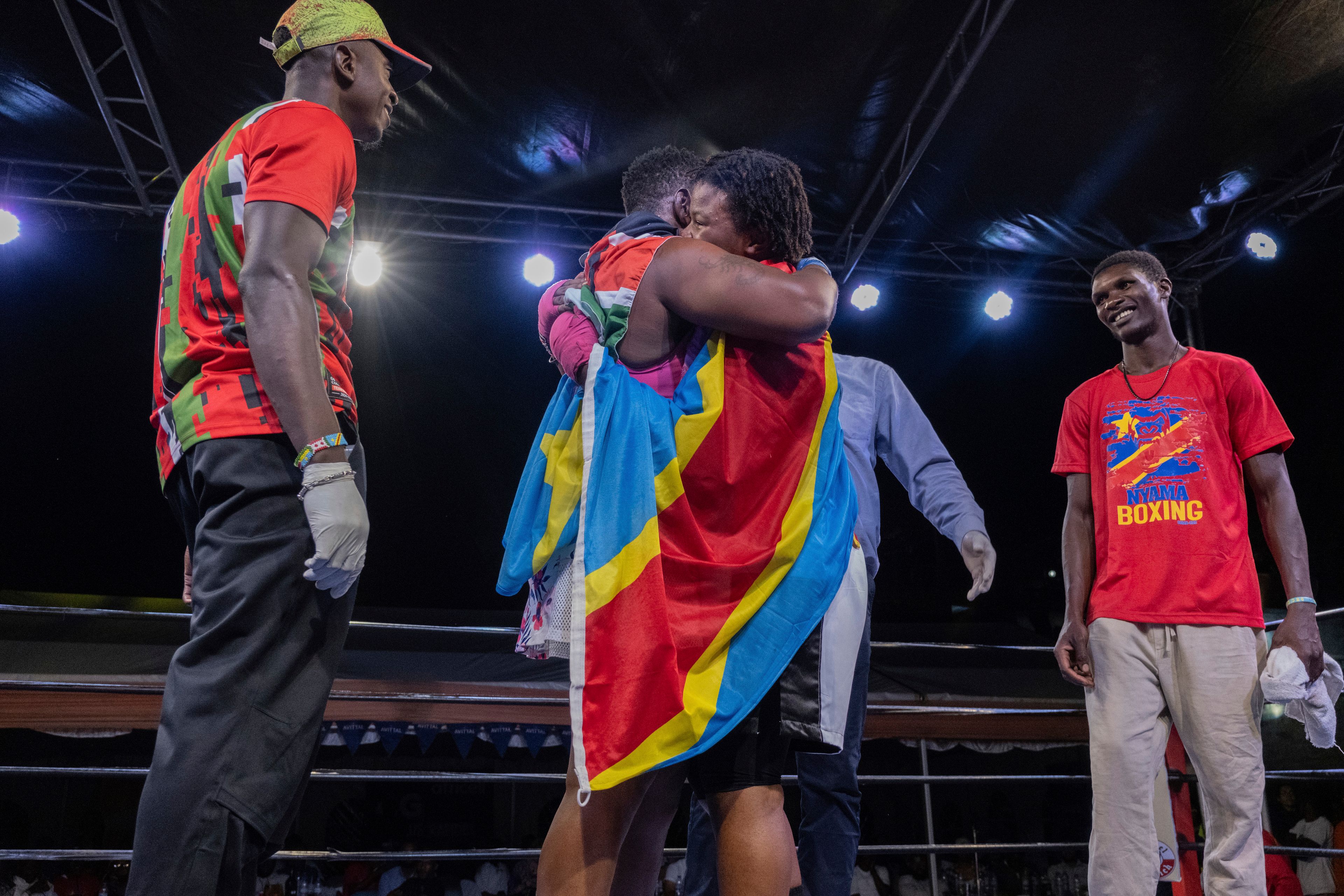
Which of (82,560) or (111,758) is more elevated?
(82,560)

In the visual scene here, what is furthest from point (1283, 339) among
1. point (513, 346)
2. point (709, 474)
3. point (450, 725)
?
point (709, 474)

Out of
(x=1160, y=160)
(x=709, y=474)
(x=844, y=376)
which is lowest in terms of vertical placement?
(x=709, y=474)

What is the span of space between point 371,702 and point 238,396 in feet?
12.0

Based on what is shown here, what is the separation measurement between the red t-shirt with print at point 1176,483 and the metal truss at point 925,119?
8.32 feet

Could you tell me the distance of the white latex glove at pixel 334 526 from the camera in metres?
1.16

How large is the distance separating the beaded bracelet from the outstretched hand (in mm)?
1243

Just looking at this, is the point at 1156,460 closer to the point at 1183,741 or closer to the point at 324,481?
the point at 1183,741

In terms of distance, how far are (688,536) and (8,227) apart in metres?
6.15

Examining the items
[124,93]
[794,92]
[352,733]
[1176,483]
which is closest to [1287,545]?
[1176,483]

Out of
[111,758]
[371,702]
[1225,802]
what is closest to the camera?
[1225,802]

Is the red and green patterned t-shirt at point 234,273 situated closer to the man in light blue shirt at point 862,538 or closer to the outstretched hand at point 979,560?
the man in light blue shirt at point 862,538

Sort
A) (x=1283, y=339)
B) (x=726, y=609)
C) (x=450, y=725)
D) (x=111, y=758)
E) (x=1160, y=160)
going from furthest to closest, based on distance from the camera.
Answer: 1. (x=111, y=758)
2. (x=1283, y=339)
3. (x=450, y=725)
4. (x=1160, y=160)
5. (x=726, y=609)

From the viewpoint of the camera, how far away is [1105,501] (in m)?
2.50

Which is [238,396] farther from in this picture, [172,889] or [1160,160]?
[1160,160]
